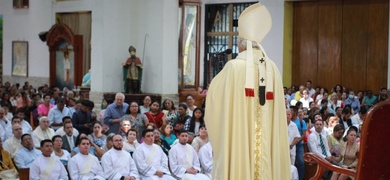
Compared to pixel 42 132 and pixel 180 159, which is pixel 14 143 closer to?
pixel 42 132

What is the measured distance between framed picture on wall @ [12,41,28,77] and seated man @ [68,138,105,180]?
16595 millimetres

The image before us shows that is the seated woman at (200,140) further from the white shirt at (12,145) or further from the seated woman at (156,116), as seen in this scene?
A: the white shirt at (12,145)

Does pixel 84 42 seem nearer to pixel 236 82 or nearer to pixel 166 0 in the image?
pixel 166 0

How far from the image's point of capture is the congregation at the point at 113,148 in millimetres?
10023

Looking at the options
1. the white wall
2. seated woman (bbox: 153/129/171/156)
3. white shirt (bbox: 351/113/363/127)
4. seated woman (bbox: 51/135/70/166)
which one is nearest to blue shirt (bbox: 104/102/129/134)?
seated woman (bbox: 153/129/171/156)

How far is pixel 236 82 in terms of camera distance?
200 inches

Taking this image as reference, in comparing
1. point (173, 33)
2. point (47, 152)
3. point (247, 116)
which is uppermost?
point (173, 33)

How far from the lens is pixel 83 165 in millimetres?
10008

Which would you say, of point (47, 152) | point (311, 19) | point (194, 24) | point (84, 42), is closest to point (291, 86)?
point (311, 19)

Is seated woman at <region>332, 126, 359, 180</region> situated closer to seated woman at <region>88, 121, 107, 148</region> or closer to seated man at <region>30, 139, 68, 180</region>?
seated woman at <region>88, 121, 107, 148</region>

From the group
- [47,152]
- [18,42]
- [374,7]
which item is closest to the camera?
[47,152]

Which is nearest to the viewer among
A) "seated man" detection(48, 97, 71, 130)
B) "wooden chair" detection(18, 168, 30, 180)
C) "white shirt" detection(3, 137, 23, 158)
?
"wooden chair" detection(18, 168, 30, 180)

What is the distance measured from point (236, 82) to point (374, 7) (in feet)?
52.4

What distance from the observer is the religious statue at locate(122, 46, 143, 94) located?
17391 millimetres
